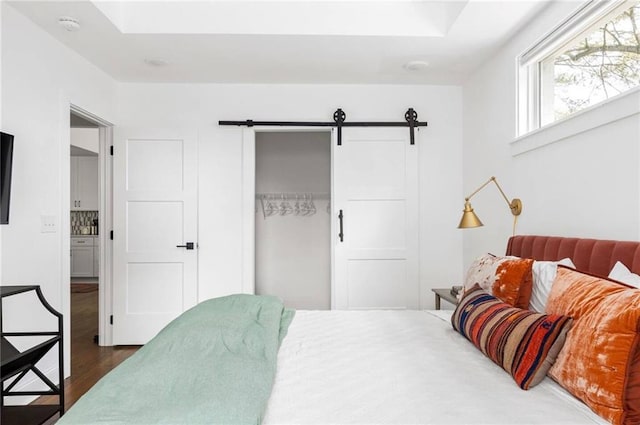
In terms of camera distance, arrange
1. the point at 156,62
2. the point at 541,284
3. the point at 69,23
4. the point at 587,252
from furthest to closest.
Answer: the point at 156,62 → the point at 69,23 → the point at 587,252 → the point at 541,284

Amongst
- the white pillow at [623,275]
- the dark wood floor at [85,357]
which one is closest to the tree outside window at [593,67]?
the white pillow at [623,275]

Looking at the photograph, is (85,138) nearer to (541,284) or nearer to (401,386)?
(401,386)

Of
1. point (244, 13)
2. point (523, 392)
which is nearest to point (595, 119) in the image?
point (523, 392)

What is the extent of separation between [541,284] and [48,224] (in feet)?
9.95

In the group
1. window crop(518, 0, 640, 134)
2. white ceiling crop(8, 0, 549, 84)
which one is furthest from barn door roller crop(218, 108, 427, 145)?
window crop(518, 0, 640, 134)

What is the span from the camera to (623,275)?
1.55 metres

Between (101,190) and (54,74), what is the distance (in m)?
1.19

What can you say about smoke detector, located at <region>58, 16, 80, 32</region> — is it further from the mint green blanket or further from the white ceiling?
the mint green blanket

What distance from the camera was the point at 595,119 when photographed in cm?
194

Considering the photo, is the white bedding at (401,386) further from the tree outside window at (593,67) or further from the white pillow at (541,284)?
the tree outside window at (593,67)

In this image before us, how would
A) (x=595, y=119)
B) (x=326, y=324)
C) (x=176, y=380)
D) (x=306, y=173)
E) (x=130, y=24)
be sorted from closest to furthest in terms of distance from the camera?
(x=176, y=380) < (x=595, y=119) < (x=326, y=324) < (x=130, y=24) < (x=306, y=173)

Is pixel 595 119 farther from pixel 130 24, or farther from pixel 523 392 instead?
pixel 130 24

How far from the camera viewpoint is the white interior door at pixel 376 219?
377 centimetres

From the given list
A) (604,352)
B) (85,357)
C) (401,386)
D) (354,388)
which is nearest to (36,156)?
(85,357)
